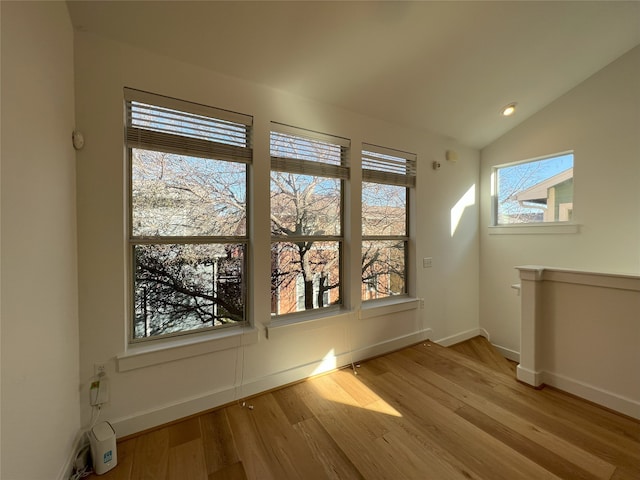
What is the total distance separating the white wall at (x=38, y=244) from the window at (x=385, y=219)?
2.25m

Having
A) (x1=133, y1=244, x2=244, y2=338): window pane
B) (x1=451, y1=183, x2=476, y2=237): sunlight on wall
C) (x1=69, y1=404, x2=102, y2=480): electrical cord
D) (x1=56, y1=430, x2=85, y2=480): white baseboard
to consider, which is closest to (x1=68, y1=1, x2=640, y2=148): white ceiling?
(x1=451, y1=183, x2=476, y2=237): sunlight on wall

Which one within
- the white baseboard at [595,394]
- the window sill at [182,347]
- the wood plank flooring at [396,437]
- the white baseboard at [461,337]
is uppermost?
the window sill at [182,347]

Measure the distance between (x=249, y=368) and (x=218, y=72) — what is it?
225 cm

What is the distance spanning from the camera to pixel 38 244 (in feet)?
3.92

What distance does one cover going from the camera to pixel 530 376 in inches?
89.7

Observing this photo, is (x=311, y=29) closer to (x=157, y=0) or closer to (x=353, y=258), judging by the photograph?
(x=157, y=0)

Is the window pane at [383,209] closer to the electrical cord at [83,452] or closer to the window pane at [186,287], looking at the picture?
the window pane at [186,287]

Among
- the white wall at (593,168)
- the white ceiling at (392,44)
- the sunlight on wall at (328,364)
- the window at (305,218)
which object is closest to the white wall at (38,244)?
the white ceiling at (392,44)

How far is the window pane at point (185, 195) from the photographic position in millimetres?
1829

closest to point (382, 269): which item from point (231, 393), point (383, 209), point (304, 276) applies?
point (383, 209)

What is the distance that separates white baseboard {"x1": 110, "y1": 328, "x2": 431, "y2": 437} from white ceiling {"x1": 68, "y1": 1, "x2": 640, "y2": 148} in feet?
7.75

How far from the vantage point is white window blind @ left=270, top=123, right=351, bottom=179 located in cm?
228

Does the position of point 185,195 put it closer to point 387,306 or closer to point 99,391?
point 99,391

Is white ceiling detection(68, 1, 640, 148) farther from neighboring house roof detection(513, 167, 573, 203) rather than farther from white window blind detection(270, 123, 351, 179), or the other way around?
neighboring house roof detection(513, 167, 573, 203)
